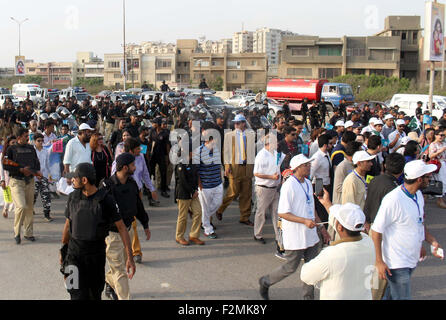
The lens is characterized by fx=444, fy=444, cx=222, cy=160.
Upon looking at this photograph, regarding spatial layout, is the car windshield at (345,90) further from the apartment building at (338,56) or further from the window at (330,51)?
the window at (330,51)

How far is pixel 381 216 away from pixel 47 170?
6.80 metres

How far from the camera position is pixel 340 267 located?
321 centimetres

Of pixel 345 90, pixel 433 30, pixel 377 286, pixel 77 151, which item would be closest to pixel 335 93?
pixel 345 90

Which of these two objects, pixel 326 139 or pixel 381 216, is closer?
pixel 381 216

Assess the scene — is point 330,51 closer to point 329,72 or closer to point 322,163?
point 329,72

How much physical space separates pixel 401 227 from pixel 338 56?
210 ft

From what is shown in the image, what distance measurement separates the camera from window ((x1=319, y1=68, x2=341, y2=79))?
64.9 m

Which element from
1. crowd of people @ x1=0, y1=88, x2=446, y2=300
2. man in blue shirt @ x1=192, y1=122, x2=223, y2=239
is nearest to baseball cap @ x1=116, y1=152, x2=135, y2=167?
crowd of people @ x1=0, y1=88, x2=446, y2=300

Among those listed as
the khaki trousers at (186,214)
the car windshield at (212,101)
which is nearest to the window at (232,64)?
the car windshield at (212,101)

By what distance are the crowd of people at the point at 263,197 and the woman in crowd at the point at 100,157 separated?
17mm
